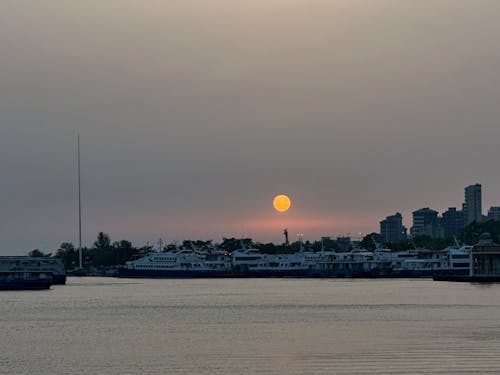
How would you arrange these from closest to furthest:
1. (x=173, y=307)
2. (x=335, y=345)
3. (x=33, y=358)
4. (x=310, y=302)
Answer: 1. (x=33, y=358)
2. (x=335, y=345)
3. (x=173, y=307)
4. (x=310, y=302)

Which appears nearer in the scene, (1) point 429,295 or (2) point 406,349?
(2) point 406,349

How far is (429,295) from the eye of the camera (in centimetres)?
18112

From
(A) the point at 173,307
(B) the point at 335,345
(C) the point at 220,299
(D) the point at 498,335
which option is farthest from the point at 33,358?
(C) the point at 220,299

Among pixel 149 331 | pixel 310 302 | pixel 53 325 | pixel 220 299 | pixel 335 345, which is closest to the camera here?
pixel 335 345

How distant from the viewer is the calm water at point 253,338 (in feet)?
246

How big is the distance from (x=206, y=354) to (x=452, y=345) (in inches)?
709

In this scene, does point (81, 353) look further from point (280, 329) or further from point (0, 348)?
point (280, 329)

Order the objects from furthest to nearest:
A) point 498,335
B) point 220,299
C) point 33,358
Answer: point 220,299 < point 498,335 < point 33,358

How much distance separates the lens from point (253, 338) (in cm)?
9562

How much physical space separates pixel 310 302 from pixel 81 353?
260ft

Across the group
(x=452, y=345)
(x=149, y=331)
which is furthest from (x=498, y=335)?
(x=149, y=331)

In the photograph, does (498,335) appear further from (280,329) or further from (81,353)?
(81,353)

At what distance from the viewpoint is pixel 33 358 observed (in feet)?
268

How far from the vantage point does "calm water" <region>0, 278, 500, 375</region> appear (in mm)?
74875
